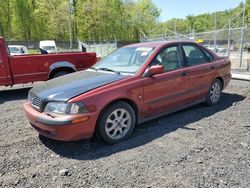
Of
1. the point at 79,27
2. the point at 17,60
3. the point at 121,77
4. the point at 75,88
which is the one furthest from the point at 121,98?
the point at 79,27

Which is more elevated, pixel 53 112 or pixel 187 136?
pixel 53 112

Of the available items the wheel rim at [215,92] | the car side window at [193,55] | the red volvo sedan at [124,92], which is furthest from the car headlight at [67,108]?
the wheel rim at [215,92]

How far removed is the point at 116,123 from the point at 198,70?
91.9 inches

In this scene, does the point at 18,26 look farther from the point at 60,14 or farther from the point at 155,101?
the point at 155,101

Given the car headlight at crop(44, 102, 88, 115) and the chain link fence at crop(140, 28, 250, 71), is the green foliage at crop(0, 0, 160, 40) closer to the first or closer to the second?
the chain link fence at crop(140, 28, 250, 71)

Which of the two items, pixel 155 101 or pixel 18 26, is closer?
pixel 155 101

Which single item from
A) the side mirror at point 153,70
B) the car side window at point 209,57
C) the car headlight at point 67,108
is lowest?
the car headlight at point 67,108

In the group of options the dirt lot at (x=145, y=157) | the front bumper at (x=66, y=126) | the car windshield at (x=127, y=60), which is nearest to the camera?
the dirt lot at (x=145, y=157)

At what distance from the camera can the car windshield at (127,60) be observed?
Result: 4.61m

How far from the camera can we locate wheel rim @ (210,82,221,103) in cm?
593

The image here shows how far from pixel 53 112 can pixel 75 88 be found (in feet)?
1.63

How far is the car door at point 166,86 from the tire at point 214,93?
958mm

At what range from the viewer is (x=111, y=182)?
9.97 feet

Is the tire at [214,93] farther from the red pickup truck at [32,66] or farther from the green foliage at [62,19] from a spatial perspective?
the green foliage at [62,19]
